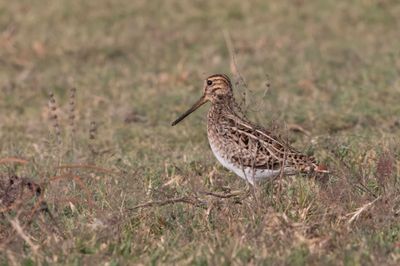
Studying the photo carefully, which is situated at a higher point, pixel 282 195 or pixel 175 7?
pixel 282 195

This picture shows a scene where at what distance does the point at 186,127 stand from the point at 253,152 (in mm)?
2853

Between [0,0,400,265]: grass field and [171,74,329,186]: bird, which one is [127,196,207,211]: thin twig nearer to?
[0,0,400,265]: grass field

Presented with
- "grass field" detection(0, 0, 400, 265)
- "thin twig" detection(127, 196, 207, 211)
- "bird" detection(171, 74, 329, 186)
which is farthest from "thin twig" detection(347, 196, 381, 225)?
"thin twig" detection(127, 196, 207, 211)

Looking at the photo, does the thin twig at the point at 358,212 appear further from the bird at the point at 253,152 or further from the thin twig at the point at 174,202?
the thin twig at the point at 174,202

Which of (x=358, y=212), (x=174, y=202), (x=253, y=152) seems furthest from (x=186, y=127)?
(x=358, y=212)

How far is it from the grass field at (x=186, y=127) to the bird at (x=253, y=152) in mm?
137

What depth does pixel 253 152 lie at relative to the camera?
6.82 meters

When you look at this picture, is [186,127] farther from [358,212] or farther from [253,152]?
[358,212]

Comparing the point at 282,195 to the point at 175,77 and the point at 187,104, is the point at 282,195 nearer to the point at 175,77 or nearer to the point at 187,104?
the point at 187,104

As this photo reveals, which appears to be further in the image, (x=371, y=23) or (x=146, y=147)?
(x=371, y=23)

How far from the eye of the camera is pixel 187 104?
416 inches

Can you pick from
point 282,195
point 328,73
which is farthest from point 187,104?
point 282,195

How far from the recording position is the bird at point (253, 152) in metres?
6.76

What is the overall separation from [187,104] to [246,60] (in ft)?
7.10
